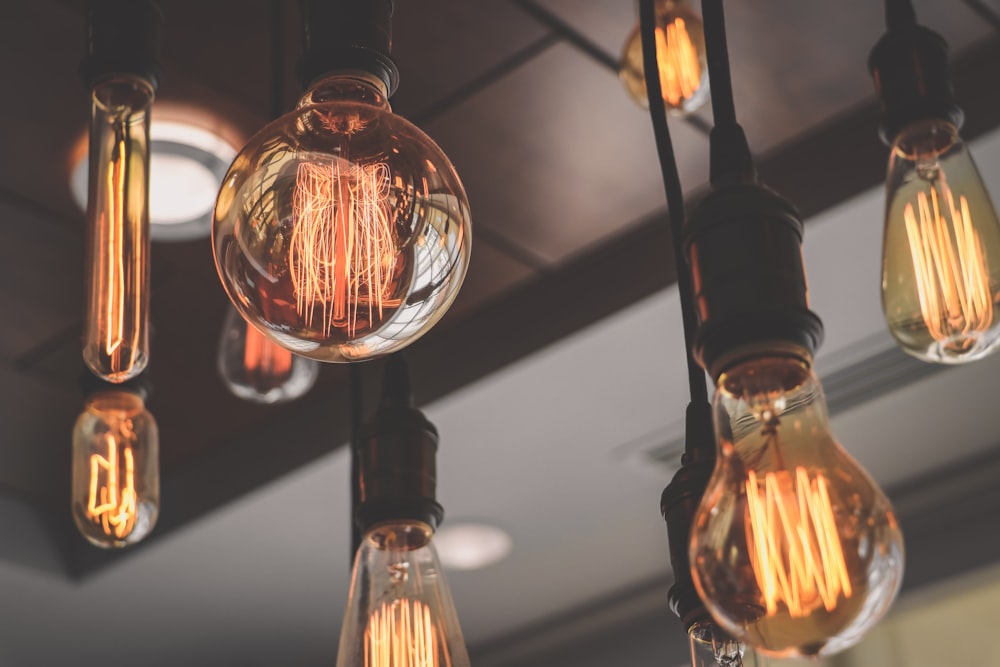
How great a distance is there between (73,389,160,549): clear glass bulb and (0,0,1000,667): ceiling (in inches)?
31.3

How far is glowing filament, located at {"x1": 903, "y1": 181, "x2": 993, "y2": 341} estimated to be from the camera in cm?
61

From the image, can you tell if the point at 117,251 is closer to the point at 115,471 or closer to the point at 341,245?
the point at 341,245

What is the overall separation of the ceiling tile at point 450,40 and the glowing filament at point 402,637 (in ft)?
3.79

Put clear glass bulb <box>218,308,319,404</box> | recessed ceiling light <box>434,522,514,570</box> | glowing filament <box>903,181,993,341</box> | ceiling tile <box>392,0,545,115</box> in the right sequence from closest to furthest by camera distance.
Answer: glowing filament <box>903,181,993,341</box>, clear glass bulb <box>218,308,319,404</box>, ceiling tile <box>392,0,545,115</box>, recessed ceiling light <box>434,522,514,570</box>

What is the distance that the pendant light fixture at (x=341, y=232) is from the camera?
0.44m

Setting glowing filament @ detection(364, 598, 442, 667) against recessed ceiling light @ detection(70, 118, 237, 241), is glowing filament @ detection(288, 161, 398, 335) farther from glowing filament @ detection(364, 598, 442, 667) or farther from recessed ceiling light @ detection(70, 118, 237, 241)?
recessed ceiling light @ detection(70, 118, 237, 241)

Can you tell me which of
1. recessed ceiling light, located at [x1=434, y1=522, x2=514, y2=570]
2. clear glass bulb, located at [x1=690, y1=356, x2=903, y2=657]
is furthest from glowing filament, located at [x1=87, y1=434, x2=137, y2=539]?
recessed ceiling light, located at [x1=434, y1=522, x2=514, y2=570]

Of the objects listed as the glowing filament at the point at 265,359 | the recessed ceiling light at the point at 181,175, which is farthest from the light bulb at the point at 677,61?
the recessed ceiling light at the point at 181,175

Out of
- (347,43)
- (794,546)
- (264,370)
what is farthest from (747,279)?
(264,370)

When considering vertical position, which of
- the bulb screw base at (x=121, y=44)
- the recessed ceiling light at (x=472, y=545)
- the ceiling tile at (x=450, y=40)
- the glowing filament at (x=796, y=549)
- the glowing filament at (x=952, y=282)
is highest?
the ceiling tile at (x=450, y=40)

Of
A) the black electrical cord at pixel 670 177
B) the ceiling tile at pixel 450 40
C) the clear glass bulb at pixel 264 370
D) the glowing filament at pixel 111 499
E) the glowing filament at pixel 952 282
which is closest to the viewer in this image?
the black electrical cord at pixel 670 177

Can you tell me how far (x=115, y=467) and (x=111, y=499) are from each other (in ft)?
0.13

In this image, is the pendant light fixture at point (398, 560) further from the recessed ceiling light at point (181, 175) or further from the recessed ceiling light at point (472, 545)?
the recessed ceiling light at point (472, 545)

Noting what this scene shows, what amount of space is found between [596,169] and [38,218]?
0.78 metres
